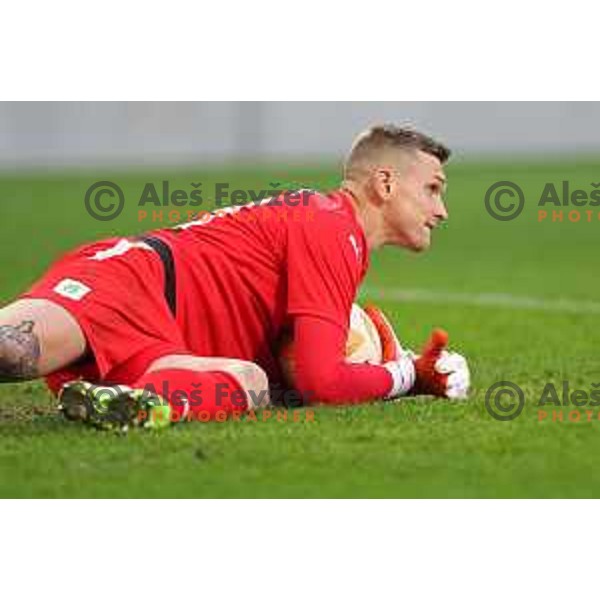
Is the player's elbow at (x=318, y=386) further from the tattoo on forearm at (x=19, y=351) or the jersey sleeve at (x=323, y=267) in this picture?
the tattoo on forearm at (x=19, y=351)

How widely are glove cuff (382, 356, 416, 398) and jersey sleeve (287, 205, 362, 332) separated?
0.36m

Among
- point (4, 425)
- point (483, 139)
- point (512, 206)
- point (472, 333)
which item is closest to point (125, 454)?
point (4, 425)

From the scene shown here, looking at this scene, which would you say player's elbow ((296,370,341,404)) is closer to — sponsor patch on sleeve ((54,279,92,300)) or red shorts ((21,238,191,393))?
red shorts ((21,238,191,393))

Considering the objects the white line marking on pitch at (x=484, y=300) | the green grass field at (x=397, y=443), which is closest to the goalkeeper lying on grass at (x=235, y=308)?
the green grass field at (x=397, y=443)

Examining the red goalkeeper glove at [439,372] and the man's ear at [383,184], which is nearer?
the red goalkeeper glove at [439,372]

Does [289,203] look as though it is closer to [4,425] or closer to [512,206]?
[4,425]

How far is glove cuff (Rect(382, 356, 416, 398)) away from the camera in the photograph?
25.0ft

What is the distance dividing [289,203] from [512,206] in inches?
631

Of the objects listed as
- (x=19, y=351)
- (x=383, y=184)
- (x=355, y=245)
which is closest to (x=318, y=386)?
(x=355, y=245)

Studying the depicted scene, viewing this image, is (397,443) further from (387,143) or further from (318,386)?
(387,143)

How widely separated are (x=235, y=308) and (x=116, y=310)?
576 millimetres

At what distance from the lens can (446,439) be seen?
6914mm

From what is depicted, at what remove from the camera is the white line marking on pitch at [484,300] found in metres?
12.4

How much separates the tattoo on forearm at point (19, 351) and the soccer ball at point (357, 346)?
46.6 inches
